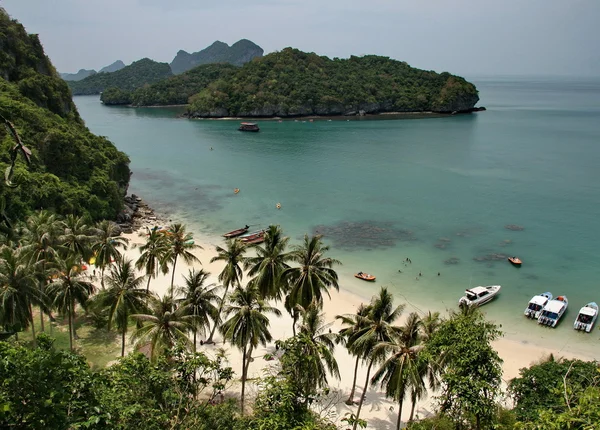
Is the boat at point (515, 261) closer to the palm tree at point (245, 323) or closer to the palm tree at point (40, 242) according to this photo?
the palm tree at point (245, 323)

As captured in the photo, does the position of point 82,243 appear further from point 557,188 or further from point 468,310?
point 557,188

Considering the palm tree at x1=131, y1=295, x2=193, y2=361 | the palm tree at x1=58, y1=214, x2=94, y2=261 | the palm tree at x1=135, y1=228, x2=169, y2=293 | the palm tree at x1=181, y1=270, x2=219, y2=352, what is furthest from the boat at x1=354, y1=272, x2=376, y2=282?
the palm tree at x1=58, y1=214, x2=94, y2=261

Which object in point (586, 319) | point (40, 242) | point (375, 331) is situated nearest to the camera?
point (375, 331)

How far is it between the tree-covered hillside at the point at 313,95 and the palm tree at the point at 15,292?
157556mm

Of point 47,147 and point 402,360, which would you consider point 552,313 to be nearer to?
point 402,360

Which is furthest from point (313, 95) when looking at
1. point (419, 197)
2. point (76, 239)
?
point (76, 239)

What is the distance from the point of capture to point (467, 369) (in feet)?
55.9

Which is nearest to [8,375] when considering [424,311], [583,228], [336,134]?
[424,311]

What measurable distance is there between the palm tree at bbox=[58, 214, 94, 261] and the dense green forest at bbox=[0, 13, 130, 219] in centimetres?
676

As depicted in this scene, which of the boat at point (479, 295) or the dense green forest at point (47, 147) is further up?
the dense green forest at point (47, 147)

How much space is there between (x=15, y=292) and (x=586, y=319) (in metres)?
40.7

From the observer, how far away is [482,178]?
82.8 m

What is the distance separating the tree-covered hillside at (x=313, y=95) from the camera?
176m

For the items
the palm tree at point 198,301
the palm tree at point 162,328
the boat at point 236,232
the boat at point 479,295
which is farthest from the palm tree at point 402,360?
the boat at point 236,232
